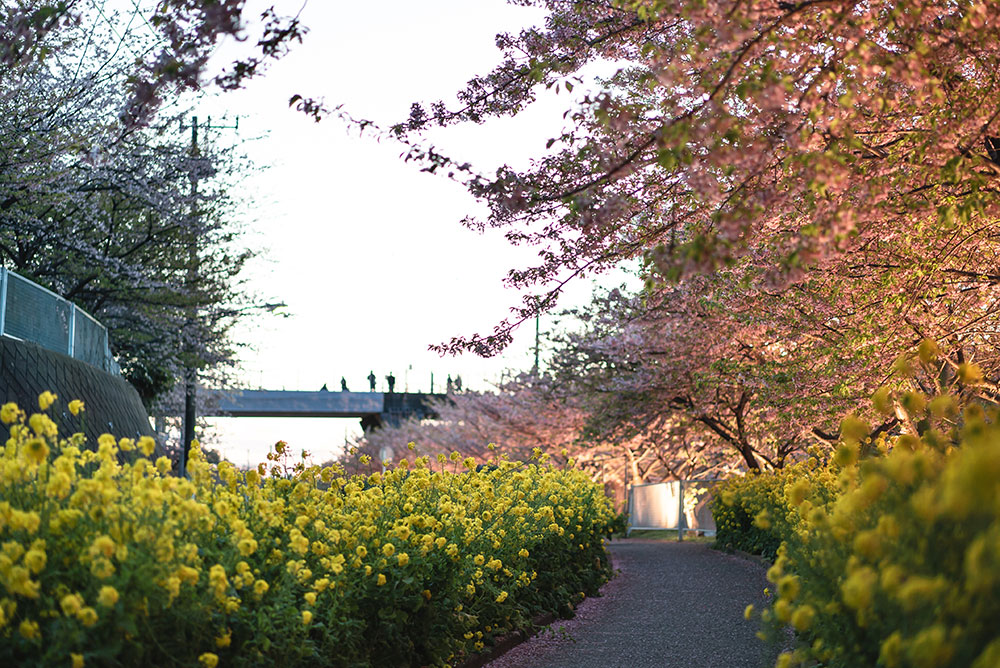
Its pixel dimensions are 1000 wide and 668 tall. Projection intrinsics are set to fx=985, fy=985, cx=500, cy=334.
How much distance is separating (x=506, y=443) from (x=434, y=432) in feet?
30.1

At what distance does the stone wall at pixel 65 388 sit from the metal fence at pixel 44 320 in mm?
214

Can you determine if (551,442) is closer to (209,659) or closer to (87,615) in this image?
(209,659)

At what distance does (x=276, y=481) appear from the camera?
5.71 m

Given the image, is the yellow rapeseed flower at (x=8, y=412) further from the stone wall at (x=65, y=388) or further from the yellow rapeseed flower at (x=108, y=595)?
the stone wall at (x=65, y=388)

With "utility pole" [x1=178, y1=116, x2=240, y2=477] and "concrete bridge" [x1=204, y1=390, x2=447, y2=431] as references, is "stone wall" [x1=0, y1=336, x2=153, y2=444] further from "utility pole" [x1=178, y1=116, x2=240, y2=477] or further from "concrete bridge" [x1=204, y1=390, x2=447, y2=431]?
"concrete bridge" [x1=204, y1=390, x2=447, y2=431]

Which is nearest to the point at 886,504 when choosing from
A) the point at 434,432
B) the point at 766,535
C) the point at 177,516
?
the point at 177,516

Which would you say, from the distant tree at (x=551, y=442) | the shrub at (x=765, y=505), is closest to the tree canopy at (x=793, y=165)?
the shrub at (x=765, y=505)

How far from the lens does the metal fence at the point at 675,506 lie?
2545 centimetres

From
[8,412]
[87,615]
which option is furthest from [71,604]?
[8,412]

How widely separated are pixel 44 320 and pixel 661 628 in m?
10.0

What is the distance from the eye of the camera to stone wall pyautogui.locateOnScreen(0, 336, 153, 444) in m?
12.4

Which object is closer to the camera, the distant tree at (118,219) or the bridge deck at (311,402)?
the distant tree at (118,219)

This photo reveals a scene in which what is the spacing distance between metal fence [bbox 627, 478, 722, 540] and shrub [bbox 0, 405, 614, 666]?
18370 mm

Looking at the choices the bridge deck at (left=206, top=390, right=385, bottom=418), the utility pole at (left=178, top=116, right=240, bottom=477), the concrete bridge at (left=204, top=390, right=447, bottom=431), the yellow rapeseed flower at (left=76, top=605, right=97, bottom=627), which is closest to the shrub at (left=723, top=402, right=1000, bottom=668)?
the yellow rapeseed flower at (left=76, top=605, right=97, bottom=627)
